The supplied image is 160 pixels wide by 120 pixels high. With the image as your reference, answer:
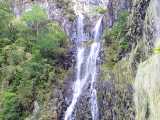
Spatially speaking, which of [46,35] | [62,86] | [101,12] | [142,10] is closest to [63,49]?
[46,35]

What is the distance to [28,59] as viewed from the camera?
2453 cm

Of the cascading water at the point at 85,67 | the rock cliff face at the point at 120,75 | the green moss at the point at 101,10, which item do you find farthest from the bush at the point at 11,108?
the green moss at the point at 101,10

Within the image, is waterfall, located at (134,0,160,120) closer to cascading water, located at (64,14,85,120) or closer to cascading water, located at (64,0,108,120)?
cascading water, located at (64,0,108,120)

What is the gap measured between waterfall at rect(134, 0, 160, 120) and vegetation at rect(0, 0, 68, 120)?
8.49m

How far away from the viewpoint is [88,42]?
25.9 meters

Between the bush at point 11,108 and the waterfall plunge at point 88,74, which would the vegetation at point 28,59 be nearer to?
the bush at point 11,108

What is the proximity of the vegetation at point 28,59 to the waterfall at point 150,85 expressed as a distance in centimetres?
849

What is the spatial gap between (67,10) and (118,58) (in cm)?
1009

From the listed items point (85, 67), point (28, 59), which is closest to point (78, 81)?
point (85, 67)

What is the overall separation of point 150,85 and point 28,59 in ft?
38.4

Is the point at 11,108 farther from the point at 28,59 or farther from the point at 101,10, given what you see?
the point at 101,10

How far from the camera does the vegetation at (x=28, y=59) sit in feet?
73.8

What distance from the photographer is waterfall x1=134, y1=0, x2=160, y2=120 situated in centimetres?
1388

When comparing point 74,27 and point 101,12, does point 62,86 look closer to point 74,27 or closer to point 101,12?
point 74,27
